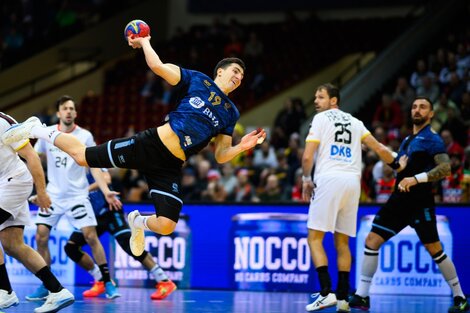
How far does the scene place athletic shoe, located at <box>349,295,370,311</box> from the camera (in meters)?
11.0

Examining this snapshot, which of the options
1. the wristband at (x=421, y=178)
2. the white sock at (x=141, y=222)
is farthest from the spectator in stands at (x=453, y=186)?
the white sock at (x=141, y=222)

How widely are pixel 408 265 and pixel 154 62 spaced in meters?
6.29

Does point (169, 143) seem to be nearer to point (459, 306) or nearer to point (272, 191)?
point (459, 306)

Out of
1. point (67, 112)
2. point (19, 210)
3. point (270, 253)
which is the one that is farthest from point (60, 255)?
point (19, 210)

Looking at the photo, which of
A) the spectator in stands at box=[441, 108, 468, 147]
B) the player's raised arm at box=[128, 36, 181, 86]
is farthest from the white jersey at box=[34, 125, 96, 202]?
the spectator in stands at box=[441, 108, 468, 147]

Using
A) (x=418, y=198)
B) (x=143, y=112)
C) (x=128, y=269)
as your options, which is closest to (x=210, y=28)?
(x=143, y=112)

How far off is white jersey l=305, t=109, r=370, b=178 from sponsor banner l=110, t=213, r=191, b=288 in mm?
4423

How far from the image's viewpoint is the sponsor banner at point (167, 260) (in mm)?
14547

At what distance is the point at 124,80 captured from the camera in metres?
26.5

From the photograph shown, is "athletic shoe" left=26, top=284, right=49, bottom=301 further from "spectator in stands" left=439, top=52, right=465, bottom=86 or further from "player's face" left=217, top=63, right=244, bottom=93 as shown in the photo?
"spectator in stands" left=439, top=52, right=465, bottom=86

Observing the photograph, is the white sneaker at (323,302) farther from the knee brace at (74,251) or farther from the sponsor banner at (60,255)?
the sponsor banner at (60,255)

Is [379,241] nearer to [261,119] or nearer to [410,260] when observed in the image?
[410,260]

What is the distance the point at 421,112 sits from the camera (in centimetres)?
1121

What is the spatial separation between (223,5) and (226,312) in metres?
19.0
